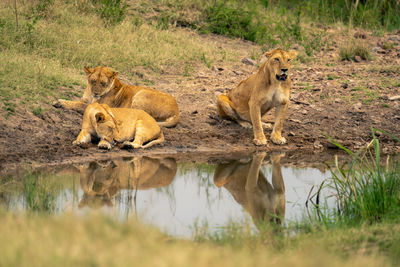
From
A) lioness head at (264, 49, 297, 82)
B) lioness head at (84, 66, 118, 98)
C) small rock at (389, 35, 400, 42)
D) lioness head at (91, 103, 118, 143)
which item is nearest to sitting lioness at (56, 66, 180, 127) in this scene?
lioness head at (84, 66, 118, 98)

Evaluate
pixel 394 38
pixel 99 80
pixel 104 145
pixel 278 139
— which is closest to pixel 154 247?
pixel 104 145

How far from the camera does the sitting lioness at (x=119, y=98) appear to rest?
384 inches

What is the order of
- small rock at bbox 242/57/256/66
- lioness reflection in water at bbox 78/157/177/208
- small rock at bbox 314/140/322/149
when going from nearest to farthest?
lioness reflection in water at bbox 78/157/177/208 < small rock at bbox 314/140/322/149 < small rock at bbox 242/57/256/66

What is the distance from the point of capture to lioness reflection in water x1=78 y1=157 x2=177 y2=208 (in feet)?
21.5

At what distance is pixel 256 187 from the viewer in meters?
7.21

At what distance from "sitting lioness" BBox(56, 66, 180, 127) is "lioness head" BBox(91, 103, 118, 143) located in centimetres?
123

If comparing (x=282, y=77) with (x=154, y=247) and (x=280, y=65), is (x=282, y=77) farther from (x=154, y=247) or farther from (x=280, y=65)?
(x=154, y=247)

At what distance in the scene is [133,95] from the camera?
32.9ft

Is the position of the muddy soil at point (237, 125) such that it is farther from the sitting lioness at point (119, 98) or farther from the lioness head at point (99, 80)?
the lioness head at point (99, 80)

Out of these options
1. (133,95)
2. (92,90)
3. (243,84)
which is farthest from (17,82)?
(243,84)

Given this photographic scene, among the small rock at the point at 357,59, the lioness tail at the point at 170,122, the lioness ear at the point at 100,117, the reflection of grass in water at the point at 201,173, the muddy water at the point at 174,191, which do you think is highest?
the small rock at the point at 357,59

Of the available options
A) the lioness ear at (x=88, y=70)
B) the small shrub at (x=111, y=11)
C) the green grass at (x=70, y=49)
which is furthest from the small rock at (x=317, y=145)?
the small shrub at (x=111, y=11)

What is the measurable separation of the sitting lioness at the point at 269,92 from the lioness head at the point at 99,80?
2189 millimetres

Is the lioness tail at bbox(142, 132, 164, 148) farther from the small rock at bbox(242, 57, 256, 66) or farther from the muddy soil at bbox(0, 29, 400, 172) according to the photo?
the small rock at bbox(242, 57, 256, 66)
